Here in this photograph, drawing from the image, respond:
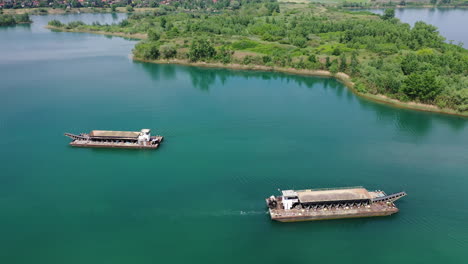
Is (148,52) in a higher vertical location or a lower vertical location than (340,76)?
higher

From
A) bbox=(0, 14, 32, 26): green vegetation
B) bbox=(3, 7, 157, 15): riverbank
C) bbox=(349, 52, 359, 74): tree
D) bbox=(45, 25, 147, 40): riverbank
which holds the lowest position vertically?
bbox=(349, 52, 359, 74): tree

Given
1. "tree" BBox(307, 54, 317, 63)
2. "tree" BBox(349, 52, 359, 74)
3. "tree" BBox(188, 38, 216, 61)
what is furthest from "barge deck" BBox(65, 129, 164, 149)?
"tree" BBox(307, 54, 317, 63)

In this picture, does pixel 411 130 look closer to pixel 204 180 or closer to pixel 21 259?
pixel 204 180

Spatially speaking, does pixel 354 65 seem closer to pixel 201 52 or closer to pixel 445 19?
pixel 201 52

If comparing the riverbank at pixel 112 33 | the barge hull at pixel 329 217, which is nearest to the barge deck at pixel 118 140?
the barge hull at pixel 329 217

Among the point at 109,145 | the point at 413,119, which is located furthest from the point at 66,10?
the point at 413,119

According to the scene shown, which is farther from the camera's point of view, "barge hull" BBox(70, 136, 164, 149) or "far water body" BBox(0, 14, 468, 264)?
"barge hull" BBox(70, 136, 164, 149)

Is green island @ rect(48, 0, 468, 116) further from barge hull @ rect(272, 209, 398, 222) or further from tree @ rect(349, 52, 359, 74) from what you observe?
barge hull @ rect(272, 209, 398, 222)

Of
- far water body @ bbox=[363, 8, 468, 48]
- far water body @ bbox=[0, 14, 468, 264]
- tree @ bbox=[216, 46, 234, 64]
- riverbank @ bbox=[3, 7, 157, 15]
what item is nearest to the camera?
far water body @ bbox=[0, 14, 468, 264]
